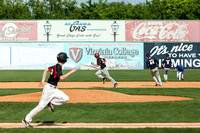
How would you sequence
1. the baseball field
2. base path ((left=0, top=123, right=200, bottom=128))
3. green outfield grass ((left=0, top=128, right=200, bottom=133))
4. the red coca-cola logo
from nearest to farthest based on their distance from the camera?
green outfield grass ((left=0, top=128, right=200, bottom=133)) < the baseball field < base path ((left=0, top=123, right=200, bottom=128)) < the red coca-cola logo

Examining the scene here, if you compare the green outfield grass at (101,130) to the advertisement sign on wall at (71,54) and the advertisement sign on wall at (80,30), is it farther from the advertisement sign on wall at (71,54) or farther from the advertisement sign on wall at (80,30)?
the advertisement sign on wall at (80,30)

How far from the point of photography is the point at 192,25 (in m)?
50.5

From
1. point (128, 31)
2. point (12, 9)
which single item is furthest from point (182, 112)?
point (12, 9)

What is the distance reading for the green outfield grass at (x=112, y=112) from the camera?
10.4 m

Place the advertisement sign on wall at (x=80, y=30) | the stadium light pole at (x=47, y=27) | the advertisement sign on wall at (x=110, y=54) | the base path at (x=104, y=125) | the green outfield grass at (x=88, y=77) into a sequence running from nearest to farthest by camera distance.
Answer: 1. the base path at (x=104, y=125)
2. the green outfield grass at (x=88, y=77)
3. the advertisement sign on wall at (x=110, y=54)
4. the stadium light pole at (x=47, y=27)
5. the advertisement sign on wall at (x=80, y=30)

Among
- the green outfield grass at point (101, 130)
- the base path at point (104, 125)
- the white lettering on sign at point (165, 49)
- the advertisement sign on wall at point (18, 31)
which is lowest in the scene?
the base path at point (104, 125)

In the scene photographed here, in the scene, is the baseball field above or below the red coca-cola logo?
below

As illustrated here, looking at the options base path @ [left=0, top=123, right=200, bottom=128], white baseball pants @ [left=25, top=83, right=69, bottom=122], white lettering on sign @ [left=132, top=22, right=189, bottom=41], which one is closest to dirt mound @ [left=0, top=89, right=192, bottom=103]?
base path @ [left=0, top=123, right=200, bottom=128]

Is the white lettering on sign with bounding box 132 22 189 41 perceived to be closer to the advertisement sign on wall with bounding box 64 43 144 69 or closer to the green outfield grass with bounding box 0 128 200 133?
the advertisement sign on wall with bounding box 64 43 144 69

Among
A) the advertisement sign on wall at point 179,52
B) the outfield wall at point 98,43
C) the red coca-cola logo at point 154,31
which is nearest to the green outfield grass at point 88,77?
the outfield wall at point 98,43

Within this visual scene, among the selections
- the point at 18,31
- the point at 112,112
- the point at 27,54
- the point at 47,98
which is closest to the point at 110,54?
the point at 27,54

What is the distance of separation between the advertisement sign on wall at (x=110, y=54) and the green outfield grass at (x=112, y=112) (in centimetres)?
3179

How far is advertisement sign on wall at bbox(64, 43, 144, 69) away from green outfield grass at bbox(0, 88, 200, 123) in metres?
31.8

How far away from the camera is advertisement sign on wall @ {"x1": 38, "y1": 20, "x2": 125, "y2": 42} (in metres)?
48.8
